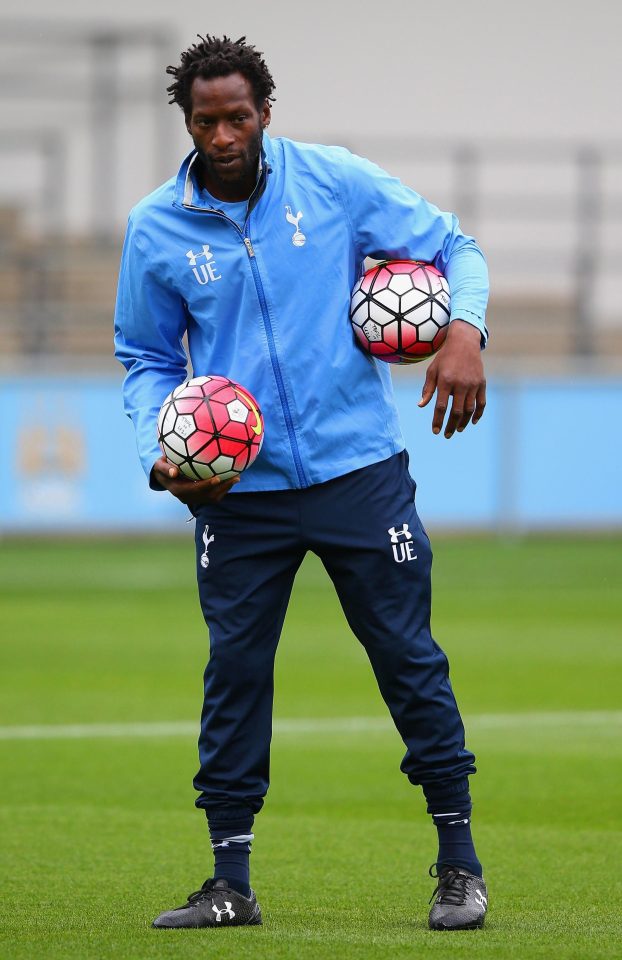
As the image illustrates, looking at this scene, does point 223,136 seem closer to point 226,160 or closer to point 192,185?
point 226,160

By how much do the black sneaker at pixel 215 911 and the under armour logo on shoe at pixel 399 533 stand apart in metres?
0.97

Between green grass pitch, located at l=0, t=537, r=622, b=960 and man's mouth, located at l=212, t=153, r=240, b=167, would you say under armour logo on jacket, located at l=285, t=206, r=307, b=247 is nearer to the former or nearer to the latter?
man's mouth, located at l=212, t=153, r=240, b=167

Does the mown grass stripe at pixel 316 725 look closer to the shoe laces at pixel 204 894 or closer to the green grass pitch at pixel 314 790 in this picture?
the green grass pitch at pixel 314 790

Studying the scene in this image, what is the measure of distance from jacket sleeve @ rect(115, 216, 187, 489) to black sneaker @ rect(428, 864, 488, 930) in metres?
1.24

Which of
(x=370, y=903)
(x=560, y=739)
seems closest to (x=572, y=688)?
(x=560, y=739)

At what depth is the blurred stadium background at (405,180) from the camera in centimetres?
1764

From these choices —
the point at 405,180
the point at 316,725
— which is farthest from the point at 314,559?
the point at 316,725

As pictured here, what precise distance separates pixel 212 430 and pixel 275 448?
22 cm

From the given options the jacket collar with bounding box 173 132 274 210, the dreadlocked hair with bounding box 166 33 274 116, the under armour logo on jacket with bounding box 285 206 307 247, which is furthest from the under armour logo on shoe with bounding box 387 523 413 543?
the dreadlocked hair with bounding box 166 33 274 116

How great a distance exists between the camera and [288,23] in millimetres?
22234

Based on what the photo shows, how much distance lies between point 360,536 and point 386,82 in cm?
1919

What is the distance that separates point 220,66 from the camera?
4008 millimetres

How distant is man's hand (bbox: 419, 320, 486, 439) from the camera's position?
398cm

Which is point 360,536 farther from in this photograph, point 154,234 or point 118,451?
point 118,451
